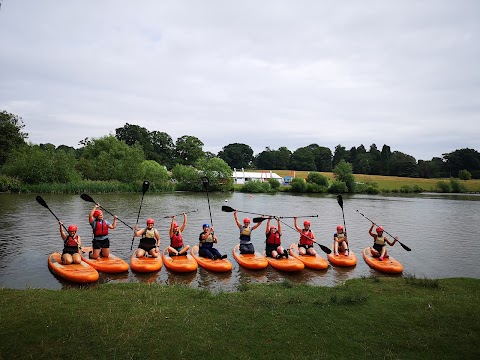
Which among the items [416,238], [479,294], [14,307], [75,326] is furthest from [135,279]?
[416,238]

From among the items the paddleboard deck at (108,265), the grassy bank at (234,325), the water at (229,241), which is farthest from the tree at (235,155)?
the grassy bank at (234,325)

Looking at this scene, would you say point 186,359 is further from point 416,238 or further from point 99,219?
point 416,238

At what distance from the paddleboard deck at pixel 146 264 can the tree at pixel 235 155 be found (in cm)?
9492

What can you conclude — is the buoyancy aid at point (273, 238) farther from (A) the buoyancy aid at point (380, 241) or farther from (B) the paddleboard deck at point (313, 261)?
(A) the buoyancy aid at point (380, 241)

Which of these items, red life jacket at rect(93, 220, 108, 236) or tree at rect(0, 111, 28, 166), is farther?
tree at rect(0, 111, 28, 166)

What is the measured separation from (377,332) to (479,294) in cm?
414

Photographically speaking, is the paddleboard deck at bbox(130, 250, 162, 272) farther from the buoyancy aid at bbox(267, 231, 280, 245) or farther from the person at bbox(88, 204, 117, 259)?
the buoyancy aid at bbox(267, 231, 280, 245)

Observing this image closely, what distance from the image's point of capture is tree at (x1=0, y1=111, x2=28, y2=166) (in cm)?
4162

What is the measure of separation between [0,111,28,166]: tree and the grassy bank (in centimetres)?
4060

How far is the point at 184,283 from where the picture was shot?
10.2 m

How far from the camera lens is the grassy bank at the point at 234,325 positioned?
520cm

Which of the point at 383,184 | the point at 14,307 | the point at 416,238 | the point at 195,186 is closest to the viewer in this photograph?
the point at 14,307

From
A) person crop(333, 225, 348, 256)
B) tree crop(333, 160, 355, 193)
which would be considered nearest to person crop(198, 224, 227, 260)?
person crop(333, 225, 348, 256)

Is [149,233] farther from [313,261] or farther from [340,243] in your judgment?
[340,243]
